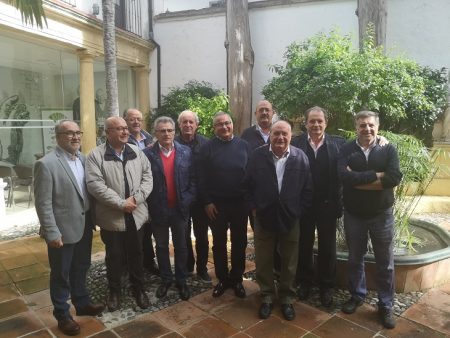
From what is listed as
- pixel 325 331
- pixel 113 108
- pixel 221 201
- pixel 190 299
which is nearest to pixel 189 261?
pixel 190 299

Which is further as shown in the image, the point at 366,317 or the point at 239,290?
the point at 239,290

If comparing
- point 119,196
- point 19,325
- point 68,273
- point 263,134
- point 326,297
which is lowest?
point 19,325

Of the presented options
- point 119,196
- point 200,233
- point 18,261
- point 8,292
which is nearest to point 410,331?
point 200,233

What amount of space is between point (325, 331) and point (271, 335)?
45 cm

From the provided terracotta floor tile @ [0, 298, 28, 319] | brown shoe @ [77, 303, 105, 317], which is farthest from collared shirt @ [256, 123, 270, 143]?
terracotta floor tile @ [0, 298, 28, 319]

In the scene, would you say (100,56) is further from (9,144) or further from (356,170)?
(356,170)

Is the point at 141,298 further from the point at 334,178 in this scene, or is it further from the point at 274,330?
the point at 334,178

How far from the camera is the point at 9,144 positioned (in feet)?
22.9

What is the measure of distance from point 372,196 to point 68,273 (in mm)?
2579

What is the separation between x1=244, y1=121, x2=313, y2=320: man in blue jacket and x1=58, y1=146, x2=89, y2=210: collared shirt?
1382mm

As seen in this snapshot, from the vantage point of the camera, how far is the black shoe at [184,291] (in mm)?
3588

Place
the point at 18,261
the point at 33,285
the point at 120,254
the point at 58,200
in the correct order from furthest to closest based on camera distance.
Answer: the point at 18,261
the point at 33,285
the point at 120,254
the point at 58,200

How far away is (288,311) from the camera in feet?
10.6

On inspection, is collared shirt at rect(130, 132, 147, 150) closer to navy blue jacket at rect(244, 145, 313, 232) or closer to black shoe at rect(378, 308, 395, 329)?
navy blue jacket at rect(244, 145, 313, 232)
